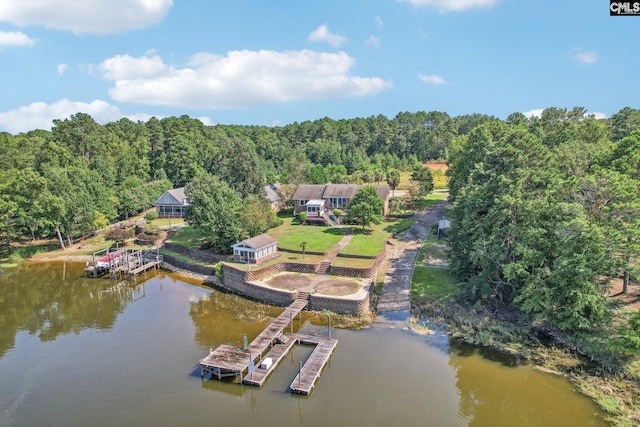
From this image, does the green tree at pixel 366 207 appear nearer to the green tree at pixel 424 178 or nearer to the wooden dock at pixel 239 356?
the green tree at pixel 424 178

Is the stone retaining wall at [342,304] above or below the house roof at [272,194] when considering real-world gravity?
below

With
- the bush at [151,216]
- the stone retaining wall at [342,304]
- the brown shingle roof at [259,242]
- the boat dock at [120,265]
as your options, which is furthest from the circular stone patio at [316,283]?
the bush at [151,216]

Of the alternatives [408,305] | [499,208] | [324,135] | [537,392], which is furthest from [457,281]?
[324,135]

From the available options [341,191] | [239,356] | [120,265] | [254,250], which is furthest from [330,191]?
[239,356]

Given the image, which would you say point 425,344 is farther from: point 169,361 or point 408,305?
point 169,361

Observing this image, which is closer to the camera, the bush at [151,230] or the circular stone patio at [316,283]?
the circular stone patio at [316,283]

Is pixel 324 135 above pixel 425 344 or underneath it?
above

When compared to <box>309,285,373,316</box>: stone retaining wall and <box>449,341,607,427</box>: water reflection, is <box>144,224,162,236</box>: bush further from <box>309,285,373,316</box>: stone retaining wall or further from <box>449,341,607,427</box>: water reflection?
<box>449,341,607,427</box>: water reflection
